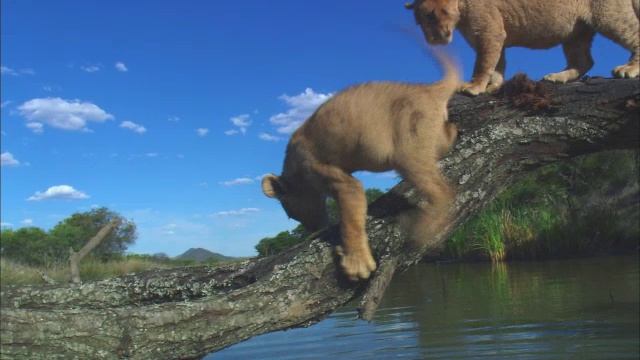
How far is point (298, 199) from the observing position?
5199 millimetres

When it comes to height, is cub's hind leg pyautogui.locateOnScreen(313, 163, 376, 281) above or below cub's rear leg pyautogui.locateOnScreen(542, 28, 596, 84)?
below

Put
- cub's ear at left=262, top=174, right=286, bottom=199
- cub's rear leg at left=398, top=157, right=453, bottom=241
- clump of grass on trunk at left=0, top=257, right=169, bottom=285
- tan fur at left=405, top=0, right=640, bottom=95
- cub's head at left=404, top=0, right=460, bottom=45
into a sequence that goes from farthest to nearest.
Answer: clump of grass on trunk at left=0, top=257, right=169, bottom=285 < cub's head at left=404, top=0, right=460, bottom=45 < cub's ear at left=262, top=174, right=286, bottom=199 < tan fur at left=405, top=0, right=640, bottom=95 < cub's rear leg at left=398, top=157, right=453, bottom=241

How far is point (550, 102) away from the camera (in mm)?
4234

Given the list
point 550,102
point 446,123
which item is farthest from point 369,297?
point 550,102

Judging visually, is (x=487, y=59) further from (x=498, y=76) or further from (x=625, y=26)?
(x=625, y=26)

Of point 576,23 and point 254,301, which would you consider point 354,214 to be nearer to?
point 254,301

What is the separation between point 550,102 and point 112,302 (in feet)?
12.1

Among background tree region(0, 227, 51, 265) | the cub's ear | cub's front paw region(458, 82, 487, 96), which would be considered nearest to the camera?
cub's front paw region(458, 82, 487, 96)

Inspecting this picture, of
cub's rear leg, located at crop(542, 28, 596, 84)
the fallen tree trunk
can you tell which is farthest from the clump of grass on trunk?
cub's rear leg, located at crop(542, 28, 596, 84)

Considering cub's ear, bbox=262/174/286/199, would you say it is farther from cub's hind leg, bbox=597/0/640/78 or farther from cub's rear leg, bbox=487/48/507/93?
cub's hind leg, bbox=597/0/640/78

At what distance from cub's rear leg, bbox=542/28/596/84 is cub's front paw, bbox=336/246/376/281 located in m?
2.78

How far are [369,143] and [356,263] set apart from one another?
2.99ft

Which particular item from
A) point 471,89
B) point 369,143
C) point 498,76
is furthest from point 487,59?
point 369,143

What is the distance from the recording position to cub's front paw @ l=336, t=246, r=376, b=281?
379 cm
